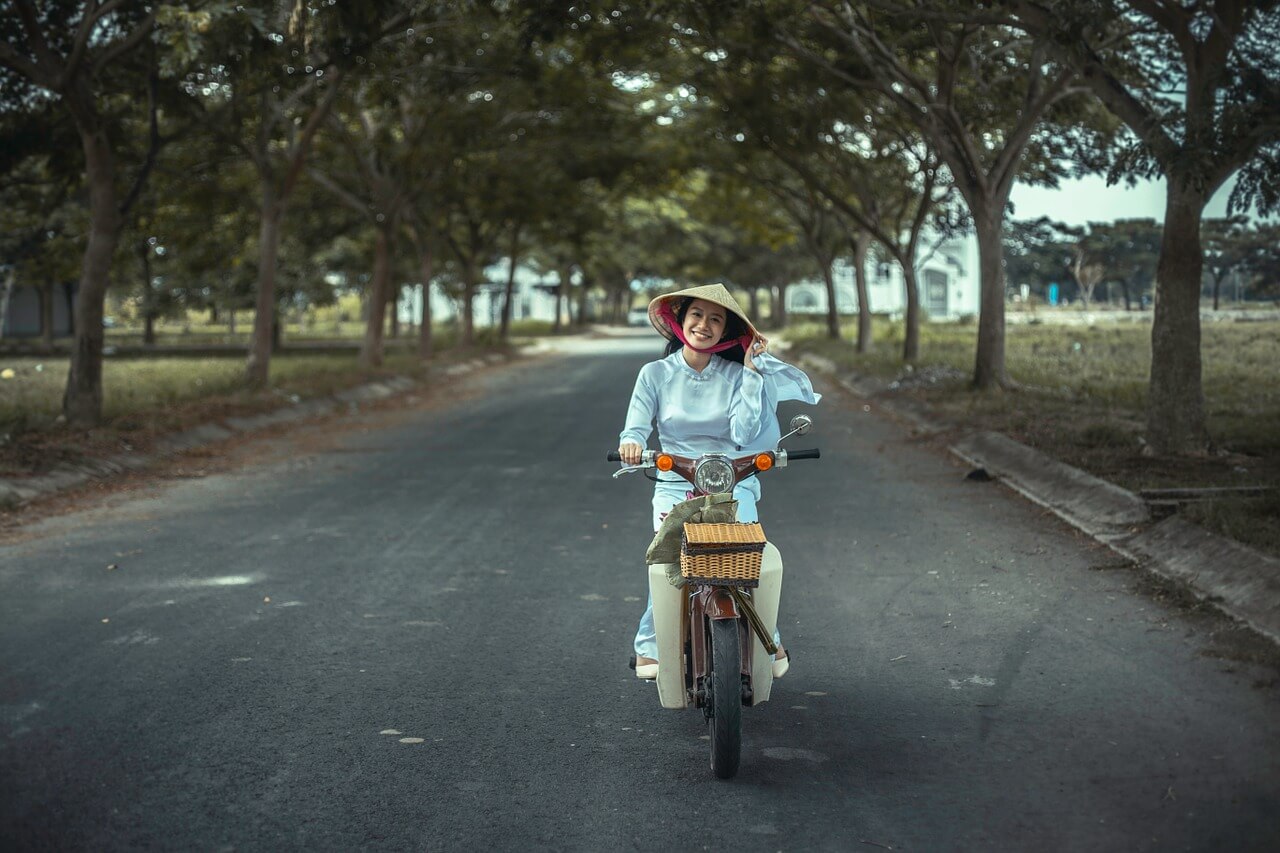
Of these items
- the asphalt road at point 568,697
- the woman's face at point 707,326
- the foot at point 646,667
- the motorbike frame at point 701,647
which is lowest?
the asphalt road at point 568,697

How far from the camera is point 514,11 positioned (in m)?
16.5

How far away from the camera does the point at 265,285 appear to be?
21.7 meters

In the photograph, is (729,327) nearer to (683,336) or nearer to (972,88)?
(683,336)

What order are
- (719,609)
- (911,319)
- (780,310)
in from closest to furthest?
(719,609) → (911,319) → (780,310)

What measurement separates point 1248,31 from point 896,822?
9700mm

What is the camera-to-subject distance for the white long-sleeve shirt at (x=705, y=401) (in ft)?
17.1

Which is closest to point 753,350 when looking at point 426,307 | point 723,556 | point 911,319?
point 723,556

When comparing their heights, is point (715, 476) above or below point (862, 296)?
below

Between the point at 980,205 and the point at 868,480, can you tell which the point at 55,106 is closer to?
the point at 868,480

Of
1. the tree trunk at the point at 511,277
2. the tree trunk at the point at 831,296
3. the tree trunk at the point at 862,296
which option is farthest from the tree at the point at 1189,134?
the tree trunk at the point at 511,277

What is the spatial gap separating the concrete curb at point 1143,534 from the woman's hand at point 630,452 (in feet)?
11.0

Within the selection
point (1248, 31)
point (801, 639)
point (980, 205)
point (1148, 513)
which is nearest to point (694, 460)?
point (801, 639)

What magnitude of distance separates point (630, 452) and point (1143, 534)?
17.1 ft

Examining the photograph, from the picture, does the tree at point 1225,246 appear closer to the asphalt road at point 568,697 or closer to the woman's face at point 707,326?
the asphalt road at point 568,697
